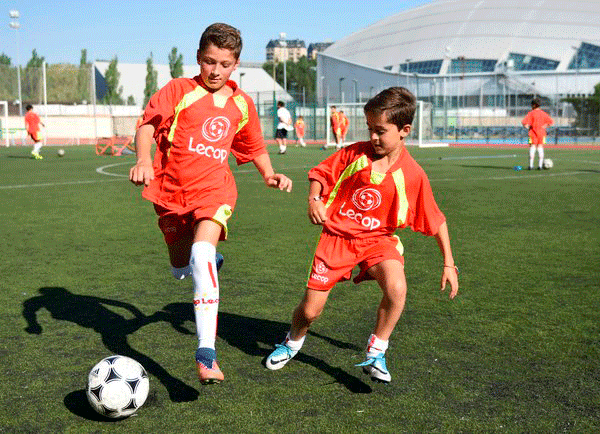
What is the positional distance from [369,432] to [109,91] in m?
78.7

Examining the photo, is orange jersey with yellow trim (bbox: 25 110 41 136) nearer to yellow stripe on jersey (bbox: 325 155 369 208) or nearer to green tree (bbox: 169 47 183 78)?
yellow stripe on jersey (bbox: 325 155 369 208)

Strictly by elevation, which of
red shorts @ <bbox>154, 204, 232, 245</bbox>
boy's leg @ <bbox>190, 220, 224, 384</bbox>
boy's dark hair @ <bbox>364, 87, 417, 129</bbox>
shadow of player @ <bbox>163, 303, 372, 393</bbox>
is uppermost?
boy's dark hair @ <bbox>364, 87, 417, 129</bbox>

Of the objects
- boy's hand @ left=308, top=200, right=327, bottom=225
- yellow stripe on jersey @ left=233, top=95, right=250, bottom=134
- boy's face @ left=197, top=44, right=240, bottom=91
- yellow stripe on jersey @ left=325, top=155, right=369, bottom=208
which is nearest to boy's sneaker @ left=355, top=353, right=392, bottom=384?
boy's hand @ left=308, top=200, right=327, bottom=225

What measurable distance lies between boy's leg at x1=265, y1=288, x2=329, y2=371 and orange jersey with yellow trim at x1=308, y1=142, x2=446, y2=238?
0.37 m

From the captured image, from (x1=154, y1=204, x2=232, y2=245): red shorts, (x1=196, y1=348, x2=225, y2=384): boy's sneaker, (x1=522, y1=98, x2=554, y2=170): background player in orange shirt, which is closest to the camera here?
(x1=196, y1=348, x2=225, y2=384): boy's sneaker

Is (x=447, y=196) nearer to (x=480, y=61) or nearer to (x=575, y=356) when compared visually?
(x=575, y=356)

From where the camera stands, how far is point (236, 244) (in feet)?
27.4

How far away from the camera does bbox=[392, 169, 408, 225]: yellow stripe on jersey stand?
3998 mm

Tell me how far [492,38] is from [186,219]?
8769 centimetres

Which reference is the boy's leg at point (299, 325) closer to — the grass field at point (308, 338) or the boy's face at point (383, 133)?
the grass field at point (308, 338)

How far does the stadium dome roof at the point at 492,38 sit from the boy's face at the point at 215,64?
7690cm

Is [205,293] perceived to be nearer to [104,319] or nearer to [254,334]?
[254,334]

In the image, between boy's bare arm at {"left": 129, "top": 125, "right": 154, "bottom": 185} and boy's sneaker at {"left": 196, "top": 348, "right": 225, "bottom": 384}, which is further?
→ boy's bare arm at {"left": 129, "top": 125, "right": 154, "bottom": 185}

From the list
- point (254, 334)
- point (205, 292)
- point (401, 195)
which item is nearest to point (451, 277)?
point (401, 195)
